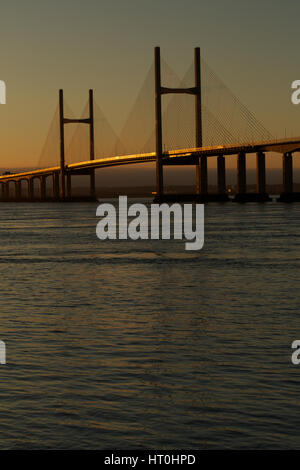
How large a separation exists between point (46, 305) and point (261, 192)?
310ft

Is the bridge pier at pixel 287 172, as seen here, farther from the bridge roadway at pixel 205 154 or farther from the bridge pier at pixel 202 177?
the bridge pier at pixel 202 177

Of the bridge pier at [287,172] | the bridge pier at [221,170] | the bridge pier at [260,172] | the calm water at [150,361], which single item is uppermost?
the bridge pier at [221,170]

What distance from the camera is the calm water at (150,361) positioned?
7.62 metres

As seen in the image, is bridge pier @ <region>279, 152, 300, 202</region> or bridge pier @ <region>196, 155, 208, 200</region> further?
bridge pier @ <region>196, 155, 208, 200</region>

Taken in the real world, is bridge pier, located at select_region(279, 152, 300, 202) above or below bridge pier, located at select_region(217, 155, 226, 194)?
below

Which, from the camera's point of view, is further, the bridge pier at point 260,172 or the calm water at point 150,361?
the bridge pier at point 260,172

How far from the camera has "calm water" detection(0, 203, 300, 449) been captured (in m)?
7.62

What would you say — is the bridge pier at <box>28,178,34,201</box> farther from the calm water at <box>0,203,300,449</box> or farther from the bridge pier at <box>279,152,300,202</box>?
the calm water at <box>0,203,300,449</box>

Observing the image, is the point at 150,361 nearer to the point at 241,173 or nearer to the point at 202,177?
the point at 241,173

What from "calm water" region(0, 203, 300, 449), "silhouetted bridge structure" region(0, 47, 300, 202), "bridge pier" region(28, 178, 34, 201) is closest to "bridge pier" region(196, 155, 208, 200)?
"silhouetted bridge structure" region(0, 47, 300, 202)

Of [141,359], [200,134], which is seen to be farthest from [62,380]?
[200,134]

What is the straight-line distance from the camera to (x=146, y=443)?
727 cm

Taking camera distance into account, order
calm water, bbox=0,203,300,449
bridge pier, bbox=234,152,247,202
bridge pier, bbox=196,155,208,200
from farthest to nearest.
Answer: bridge pier, bbox=196,155,208,200 → bridge pier, bbox=234,152,247,202 → calm water, bbox=0,203,300,449

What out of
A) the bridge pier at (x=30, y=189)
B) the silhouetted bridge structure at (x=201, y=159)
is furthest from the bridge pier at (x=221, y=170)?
the bridge pier at (x=30, y=189)
